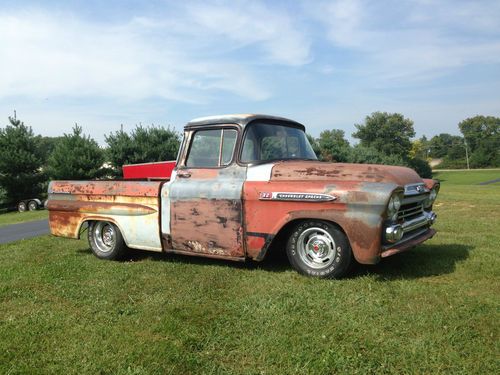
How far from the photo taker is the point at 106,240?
646 cm

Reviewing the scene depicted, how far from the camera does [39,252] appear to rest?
720cm

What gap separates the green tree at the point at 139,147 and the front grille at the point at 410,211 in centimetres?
1883

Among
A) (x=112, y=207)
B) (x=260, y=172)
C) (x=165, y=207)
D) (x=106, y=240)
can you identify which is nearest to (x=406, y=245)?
(x=260, y=172)

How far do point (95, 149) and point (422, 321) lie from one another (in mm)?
22828

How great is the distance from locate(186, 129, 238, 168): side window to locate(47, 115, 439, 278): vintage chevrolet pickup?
0.01 m

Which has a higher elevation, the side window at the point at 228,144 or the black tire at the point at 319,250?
the side window at the point at 228,144

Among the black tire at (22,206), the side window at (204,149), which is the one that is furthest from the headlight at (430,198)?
the black tire at (22,206)

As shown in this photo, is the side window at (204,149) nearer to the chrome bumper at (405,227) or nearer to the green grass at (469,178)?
the chrome bumper at (405,227)

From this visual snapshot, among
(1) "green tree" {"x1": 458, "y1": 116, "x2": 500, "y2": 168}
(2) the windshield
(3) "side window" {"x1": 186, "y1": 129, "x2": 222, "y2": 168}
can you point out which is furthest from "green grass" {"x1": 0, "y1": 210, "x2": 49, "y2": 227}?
(1) "green tree" {"x1": 458, "y1": 116, "x2": 500, "y2": 168}

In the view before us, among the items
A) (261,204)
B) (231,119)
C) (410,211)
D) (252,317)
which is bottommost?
(252,317)

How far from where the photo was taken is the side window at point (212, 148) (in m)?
5.37

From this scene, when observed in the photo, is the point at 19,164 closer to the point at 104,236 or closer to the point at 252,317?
the point at 104,236

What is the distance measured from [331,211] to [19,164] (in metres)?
24.9

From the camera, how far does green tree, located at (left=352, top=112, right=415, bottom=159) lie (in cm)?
7044
